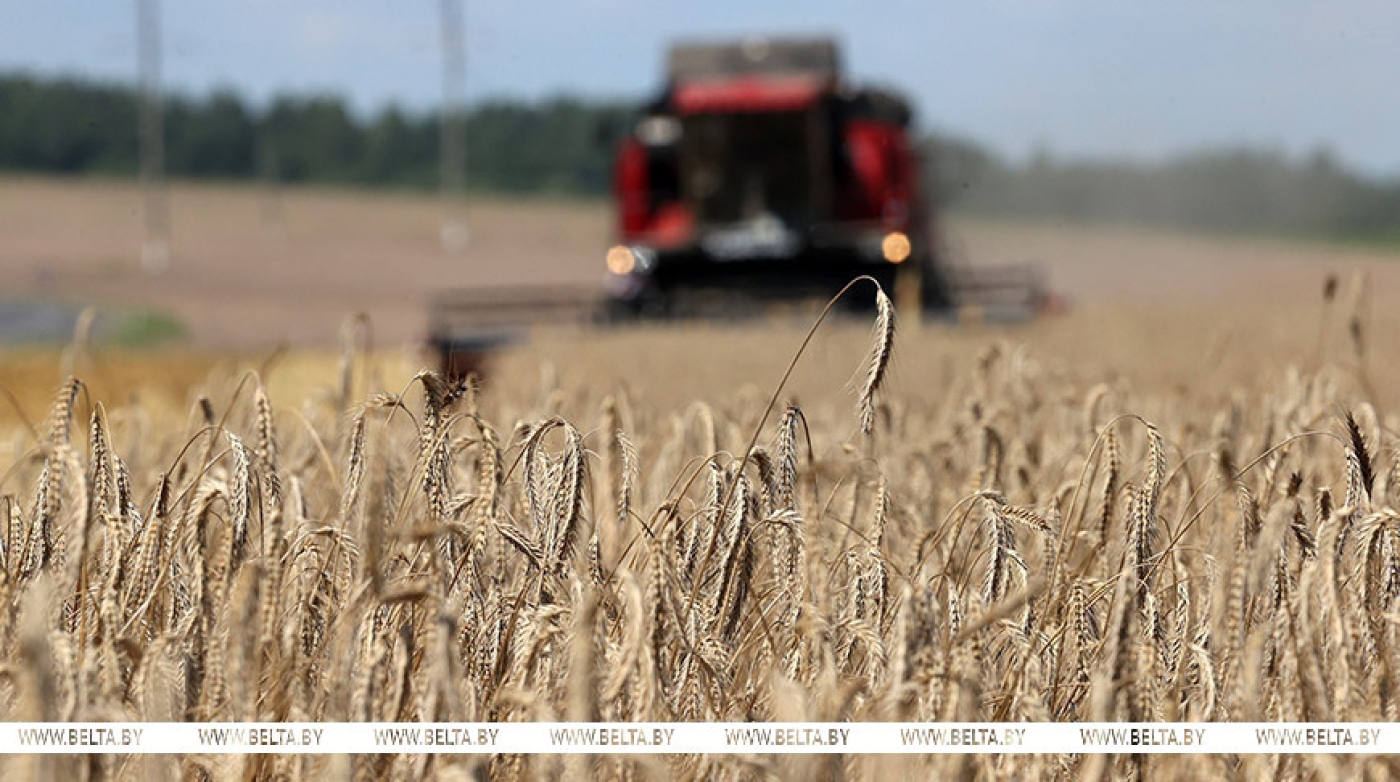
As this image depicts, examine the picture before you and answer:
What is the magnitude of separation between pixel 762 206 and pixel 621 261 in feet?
5.06

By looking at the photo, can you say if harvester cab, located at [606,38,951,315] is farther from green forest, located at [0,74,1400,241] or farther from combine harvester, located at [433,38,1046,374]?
green forest, located at [0,74,1400,241]

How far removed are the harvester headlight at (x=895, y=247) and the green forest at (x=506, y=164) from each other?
35654 millimetres

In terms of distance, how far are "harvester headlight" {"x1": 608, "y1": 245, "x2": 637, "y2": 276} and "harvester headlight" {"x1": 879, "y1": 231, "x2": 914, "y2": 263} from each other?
2192 mm

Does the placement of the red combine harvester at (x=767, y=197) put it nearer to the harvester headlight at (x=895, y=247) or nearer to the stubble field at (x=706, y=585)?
the harvester headlight at (x=895, y=247)

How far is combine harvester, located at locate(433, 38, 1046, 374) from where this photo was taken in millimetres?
14234

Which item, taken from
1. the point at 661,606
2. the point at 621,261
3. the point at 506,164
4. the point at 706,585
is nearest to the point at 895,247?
the point at 621,261

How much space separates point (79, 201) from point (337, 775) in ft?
247

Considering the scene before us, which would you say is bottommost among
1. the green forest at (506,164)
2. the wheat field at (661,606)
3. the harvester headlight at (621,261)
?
the wheat field at (661,606)

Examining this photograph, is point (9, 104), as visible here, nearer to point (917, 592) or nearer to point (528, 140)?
point (528, 140)

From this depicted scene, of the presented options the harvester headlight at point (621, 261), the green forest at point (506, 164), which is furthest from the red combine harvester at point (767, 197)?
the green forest at point (506, 164)

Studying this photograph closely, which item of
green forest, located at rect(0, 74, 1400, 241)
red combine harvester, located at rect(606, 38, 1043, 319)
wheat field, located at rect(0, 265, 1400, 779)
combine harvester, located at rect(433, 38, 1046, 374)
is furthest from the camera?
green forest, located at rect(0, 74, 1400, 241)

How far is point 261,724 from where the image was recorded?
2.04 metres

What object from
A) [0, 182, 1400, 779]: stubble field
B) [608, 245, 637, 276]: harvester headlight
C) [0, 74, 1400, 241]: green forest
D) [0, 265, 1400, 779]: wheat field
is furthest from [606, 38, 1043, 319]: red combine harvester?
[0, 74, 1400, 241]: green forest

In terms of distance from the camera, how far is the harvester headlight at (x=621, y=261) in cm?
1436
